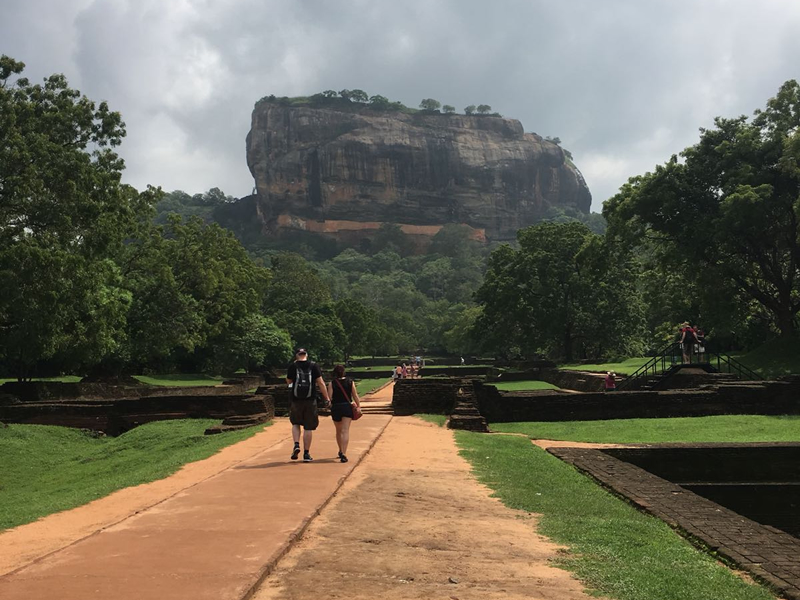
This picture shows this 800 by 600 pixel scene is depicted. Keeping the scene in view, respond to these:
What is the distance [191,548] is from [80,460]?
11.1m

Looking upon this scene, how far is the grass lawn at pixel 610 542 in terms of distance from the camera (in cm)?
405

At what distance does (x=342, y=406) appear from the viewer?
875 centimetres

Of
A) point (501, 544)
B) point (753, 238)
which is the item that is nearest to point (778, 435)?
point (501, 544)

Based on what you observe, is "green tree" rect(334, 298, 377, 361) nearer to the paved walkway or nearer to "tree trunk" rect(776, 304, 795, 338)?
"tree trunk" rect(776, 304, 795, 338)

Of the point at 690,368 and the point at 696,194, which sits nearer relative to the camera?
the point at 690,368

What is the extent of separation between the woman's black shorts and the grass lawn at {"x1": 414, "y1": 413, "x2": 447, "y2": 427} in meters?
6.37

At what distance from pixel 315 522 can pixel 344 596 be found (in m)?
1.66

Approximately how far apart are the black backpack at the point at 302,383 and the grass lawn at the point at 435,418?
6614 millimetres

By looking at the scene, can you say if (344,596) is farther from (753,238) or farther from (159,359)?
(159,359)

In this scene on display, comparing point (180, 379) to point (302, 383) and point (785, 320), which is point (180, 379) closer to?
point (785, 320)

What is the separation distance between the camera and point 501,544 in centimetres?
502

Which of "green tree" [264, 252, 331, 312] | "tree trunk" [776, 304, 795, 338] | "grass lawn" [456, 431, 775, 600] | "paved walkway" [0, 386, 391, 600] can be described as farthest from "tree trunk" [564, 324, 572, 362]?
"paved walkway" [0, 386, 391, 600]

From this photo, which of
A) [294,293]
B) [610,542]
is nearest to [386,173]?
[294,293]

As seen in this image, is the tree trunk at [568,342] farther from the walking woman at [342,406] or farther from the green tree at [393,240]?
the green tree at [393,240]
